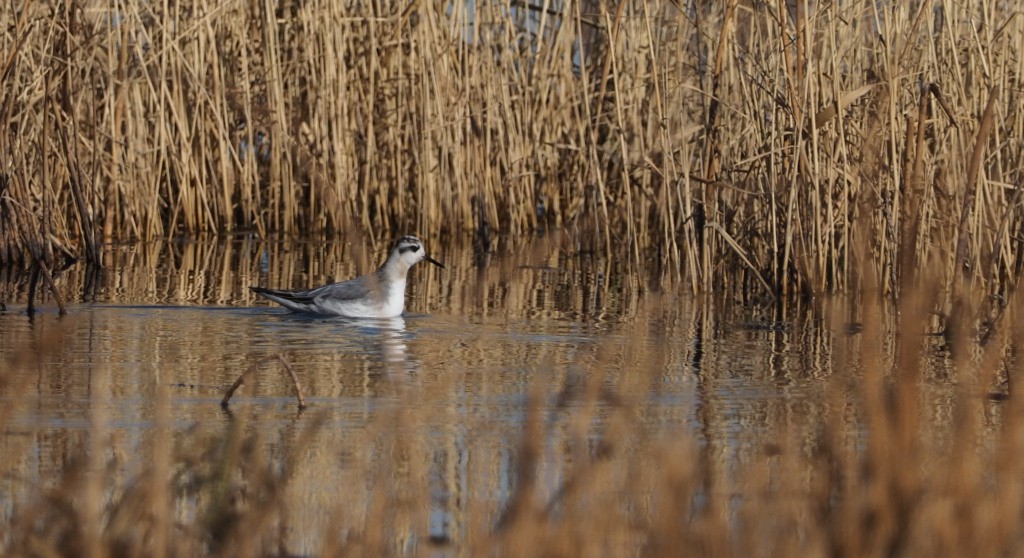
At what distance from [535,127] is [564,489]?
27.4 ft

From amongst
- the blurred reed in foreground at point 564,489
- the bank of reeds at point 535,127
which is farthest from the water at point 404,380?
the bank of reeds at point 535,127

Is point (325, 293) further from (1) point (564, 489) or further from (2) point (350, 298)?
(1) point (564, 489)

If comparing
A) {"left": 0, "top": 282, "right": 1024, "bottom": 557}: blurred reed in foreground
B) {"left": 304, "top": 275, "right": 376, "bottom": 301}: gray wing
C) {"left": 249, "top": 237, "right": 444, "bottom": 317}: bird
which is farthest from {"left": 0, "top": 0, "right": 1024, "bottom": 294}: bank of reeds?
{"left": 0, "top": 282, "right": 1024, "bottom": 557}: blurred reed in foreground

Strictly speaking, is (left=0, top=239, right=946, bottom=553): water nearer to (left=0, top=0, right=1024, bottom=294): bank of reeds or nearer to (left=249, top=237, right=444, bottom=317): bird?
(left=249, top=237, right=444, bottom=317): bird

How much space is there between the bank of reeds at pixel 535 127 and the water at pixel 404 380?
59 cm

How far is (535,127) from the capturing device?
1181 cm

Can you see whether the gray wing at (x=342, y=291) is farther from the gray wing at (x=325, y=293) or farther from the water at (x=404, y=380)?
the water at (x=404, y=380)

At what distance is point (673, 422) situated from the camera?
5770 millimetres

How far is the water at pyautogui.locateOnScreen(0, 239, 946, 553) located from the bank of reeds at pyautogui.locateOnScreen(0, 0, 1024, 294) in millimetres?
589

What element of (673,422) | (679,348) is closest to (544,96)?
(679,348)

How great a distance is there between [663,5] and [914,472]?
7203 mm

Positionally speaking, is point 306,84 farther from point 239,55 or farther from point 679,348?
point 679,348

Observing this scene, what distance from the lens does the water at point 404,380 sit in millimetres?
4570

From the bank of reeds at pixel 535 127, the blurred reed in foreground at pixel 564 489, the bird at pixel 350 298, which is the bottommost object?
the blurred reed in foreground at pixel 564 489
